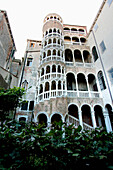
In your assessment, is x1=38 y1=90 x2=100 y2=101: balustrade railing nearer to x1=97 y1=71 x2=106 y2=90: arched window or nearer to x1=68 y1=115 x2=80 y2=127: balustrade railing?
x1=97 y1=71 x2=106 y2=90: arched window

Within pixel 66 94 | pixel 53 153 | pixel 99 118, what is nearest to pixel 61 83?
pixel 66 94

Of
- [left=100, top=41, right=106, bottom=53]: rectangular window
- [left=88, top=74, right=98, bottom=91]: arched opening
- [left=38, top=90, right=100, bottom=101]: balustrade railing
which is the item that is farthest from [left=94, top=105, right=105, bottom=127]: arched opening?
[left=100, top=41, right=106, bottom=53]: rectangular window

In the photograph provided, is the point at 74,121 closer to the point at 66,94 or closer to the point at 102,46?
the point at 66,94

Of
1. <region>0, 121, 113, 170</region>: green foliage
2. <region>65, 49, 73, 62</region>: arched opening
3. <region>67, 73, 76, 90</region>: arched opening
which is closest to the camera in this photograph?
<region>0, 121, 113, 170</region>: green foliage

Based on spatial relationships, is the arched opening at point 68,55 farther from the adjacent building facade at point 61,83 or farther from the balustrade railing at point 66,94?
the balustrade railing at point 66,94

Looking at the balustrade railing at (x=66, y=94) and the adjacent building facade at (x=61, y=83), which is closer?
the adjacent building facade at (x=61, y=83)

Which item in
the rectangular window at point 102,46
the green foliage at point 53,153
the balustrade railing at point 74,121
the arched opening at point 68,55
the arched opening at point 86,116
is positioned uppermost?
the arched opening at point 68,55

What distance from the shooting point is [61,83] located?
12.9 metres

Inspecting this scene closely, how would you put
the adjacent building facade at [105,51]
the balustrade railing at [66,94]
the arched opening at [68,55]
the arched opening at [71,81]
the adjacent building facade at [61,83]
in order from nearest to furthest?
the adjacent building facade at [61,83] < the balustrade railing at [66,94] < the adjacent building facade at [105,51] < the arched opening at [71,81] < the arched opening at [68,55]

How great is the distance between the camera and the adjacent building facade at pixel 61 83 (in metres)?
11.6

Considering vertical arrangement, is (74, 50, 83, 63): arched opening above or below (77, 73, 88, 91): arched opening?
above

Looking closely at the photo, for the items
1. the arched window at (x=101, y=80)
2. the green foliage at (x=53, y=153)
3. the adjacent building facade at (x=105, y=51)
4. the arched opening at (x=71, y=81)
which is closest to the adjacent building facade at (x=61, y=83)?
the arched opening at (x=71, y=81)

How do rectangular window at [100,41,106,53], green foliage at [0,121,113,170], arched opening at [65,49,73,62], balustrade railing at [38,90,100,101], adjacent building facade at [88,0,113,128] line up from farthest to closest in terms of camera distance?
arched opening at [65,49,73,62], rectangular window at [100,41,106,53], adjacent building facade at [88,0,113,128], balustrade railing at [38,90,100,101], green foliage at [0,121,113,170]

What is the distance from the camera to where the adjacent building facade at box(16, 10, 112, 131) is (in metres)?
11.6
